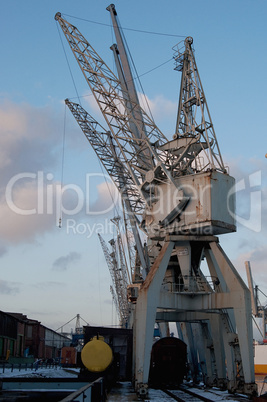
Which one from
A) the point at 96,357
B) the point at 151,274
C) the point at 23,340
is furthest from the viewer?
the point at 23,340

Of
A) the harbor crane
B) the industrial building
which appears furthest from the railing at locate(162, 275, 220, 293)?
the industrial building

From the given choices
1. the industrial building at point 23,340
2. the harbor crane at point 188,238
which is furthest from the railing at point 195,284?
the industrial building at point 23,340

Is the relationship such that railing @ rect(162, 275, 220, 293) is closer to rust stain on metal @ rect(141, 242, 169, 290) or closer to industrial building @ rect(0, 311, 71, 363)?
rust stain on metal @ rect(141, 242, 169, 290)

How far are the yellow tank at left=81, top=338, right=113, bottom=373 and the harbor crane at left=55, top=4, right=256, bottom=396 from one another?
1.79 m

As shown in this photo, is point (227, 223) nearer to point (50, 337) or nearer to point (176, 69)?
point (176, 69)

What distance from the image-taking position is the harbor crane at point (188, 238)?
26438mm

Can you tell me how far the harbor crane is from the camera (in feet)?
86.7

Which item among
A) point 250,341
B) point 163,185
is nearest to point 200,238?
point 163,185

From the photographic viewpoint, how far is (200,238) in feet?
98.1

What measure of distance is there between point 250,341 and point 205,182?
32.0 ft

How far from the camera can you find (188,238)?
29.9m

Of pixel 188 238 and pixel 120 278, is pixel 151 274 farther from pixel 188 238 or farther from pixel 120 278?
pixel 120 278

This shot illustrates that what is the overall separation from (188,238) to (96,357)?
9.68 m

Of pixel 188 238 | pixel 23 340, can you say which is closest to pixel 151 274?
pixel 188 238
